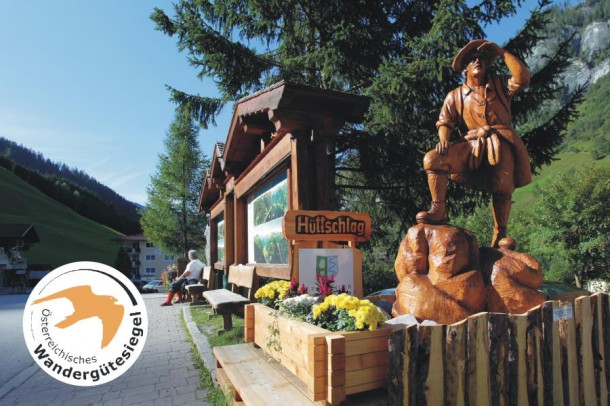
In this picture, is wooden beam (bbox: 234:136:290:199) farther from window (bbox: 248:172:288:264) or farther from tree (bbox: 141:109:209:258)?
tree (bbox: 141:109:209:258)

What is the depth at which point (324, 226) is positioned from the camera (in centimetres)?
461

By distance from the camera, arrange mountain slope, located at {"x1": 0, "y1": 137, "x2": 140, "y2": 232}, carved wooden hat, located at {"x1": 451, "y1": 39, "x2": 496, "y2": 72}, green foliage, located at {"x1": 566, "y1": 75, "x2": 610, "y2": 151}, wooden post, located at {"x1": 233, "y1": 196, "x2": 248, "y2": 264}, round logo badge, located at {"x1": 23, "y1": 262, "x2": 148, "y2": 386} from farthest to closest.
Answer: mountain slope, located at {"x1": 0, "y1": 137, "x2": 140, "y2": 232} → green foliage, located at {"x1": 566, "y1": 75, "x2": 610, "y2": 151} → wooden post, located at {"x1": 233, "y1": 196, "x2": 248, "y2": 264} → carved wooden hat, located at {"x1": 451, "y1": 39, "x2": 496, "y2": 72} → round logo badge, located at {"x1": 23, "y1": 262, "x2": 148, "y2": 386}

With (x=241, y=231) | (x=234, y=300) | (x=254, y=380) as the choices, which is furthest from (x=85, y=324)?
(x=241, y=231)

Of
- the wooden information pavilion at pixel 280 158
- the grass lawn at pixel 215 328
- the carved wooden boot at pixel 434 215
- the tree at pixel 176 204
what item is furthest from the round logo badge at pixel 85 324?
the tree at pixel 176 204

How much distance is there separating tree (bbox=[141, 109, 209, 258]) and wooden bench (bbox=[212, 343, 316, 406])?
26700mm

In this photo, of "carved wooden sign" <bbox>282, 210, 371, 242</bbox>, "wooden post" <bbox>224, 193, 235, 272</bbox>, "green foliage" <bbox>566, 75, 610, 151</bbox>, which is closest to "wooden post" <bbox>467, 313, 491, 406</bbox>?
"carved wooden sign" <bbox>282, 210, 371, 242</bbox>

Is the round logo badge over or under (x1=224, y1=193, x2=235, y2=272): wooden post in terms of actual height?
under

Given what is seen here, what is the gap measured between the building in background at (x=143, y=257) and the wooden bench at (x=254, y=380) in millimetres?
72502

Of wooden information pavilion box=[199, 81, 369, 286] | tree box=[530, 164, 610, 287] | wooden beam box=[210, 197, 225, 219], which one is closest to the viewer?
wooden information pavilion box=[199, 81, 369, 286]

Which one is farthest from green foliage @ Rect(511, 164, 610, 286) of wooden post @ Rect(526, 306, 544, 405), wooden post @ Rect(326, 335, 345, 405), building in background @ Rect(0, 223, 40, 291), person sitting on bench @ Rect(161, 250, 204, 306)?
building in background @ Rect(0, 223, 40, 291)

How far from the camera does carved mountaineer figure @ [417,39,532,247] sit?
4055 mm

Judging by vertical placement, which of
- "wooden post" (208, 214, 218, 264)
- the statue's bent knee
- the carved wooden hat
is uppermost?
the carved wooden hat

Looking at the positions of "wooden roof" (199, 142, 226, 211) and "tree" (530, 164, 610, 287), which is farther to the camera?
"tree" (530, 164, 610, 287)

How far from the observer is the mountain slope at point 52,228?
6769 centimetres
